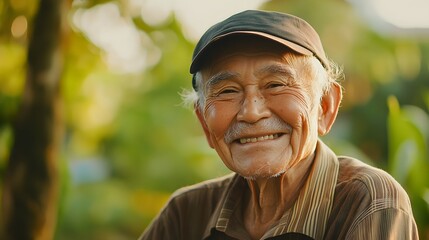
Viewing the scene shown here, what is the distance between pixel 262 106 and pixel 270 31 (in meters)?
0.21

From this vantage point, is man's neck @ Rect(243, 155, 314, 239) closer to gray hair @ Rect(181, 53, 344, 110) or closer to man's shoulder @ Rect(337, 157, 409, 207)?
man's shoulder @ Rect(337, 157, 409, 207)

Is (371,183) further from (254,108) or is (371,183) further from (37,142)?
(37,142)

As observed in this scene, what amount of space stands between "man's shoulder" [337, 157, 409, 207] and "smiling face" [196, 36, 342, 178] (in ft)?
0.46

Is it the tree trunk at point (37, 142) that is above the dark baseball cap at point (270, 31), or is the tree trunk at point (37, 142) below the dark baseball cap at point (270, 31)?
below

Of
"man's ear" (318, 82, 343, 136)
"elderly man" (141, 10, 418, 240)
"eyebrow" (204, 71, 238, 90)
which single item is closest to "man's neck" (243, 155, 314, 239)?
"elderly man" (141, 10, 418, 240)

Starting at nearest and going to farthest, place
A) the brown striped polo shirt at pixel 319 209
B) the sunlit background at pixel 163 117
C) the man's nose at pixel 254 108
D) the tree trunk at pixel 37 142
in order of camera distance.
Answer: the brown striped polo shirt at pixel 319 209 < the man's nose at pixel 254 108 < the tree trunk at pixel 37 142 < the sunlit background at pixel 163 117

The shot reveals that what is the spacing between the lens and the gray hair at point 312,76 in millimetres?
2043

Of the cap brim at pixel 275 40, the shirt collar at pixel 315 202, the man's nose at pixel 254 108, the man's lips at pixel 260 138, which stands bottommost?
the shirt collar at pixel 315 202

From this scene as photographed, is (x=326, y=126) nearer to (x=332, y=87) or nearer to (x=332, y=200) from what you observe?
(x=332, y=87)

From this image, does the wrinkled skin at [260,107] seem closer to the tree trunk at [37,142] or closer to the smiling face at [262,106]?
the smiling face at [262,106]

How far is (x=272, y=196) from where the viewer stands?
224 centimetres

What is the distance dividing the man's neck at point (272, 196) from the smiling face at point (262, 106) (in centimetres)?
10

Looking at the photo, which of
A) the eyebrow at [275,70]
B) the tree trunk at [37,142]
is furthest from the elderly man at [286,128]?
the tree trunk at [37,142]

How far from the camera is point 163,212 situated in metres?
2.54
